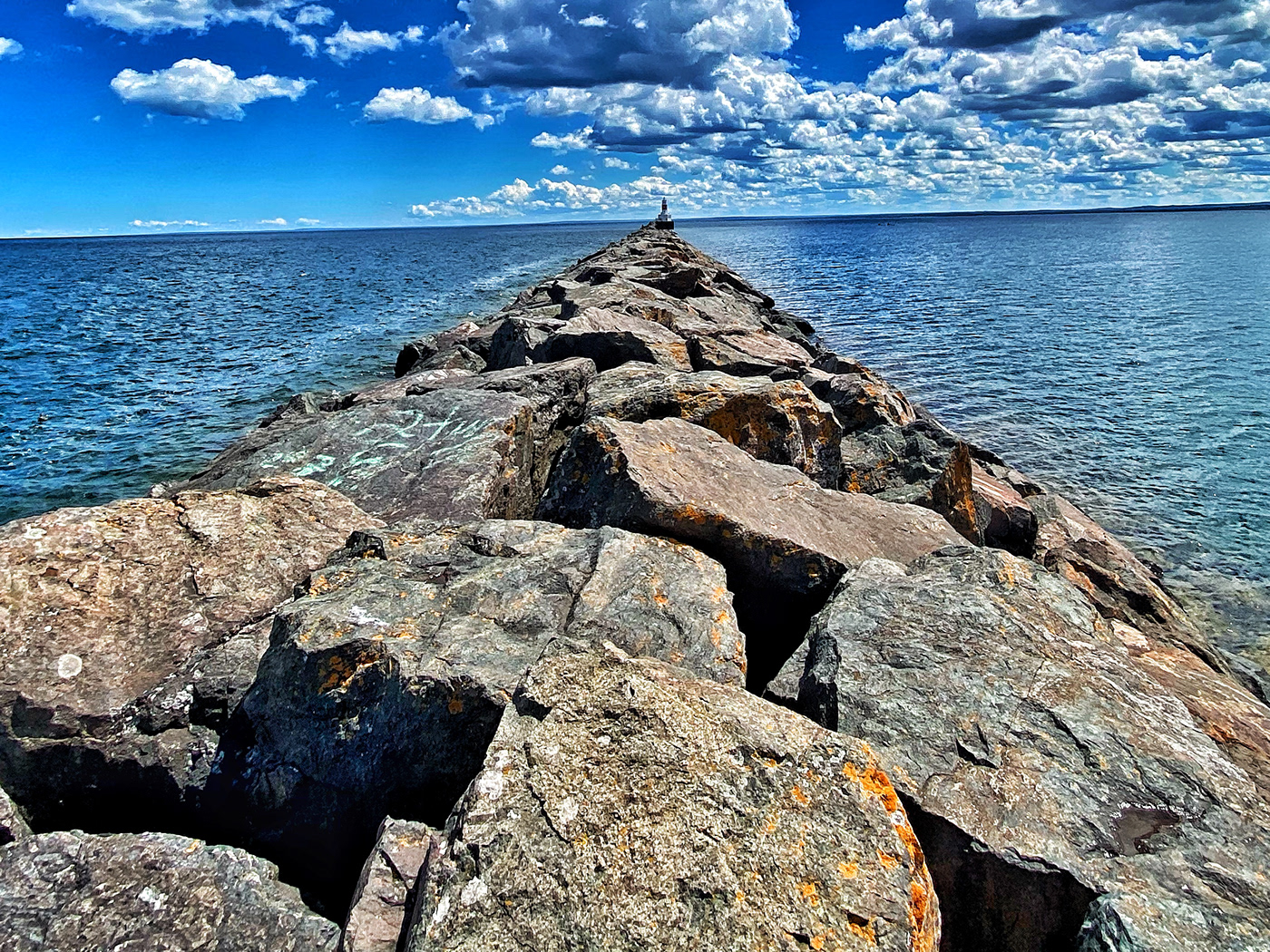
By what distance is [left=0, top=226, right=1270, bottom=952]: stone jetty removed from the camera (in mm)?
2764

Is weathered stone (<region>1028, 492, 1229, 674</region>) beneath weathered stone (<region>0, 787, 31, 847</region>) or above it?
beneath

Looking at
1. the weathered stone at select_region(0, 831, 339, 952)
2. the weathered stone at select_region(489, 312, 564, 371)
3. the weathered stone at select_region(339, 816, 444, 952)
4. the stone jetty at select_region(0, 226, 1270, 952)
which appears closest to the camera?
the stone jetty at select_region(0, 226, 1270, 952)

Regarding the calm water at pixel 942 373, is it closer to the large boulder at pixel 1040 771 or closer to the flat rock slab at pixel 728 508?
the flat rock slab at pixel 728 508

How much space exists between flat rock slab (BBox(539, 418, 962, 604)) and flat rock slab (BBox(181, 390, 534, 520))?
41.1 inches

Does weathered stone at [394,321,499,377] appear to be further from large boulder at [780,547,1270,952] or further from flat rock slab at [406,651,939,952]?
flat rock slab at [406,651,939,952]

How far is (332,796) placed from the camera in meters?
3.87

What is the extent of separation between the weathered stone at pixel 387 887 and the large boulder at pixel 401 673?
414 millimetres

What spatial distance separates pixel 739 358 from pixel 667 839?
9.14 m

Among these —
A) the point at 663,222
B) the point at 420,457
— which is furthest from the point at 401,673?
the point at 663,222

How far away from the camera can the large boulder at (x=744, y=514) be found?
542 centimetres

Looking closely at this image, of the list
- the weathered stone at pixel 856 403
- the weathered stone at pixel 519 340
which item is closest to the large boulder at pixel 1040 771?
the weathered stone at pixel 856 403

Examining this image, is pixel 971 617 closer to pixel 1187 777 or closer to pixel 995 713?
pixel 995 713

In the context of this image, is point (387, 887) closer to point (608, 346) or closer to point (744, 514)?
point (744, 514)

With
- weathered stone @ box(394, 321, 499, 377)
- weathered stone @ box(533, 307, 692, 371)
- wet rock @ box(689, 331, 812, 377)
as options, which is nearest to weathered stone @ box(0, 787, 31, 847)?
weathered stone @ box(533, 307, 692, 371)
